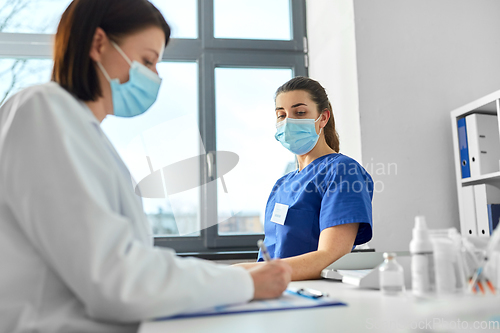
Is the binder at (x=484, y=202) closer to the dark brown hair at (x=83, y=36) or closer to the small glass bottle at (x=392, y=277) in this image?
the small glass bottle at (x=392, y=277)

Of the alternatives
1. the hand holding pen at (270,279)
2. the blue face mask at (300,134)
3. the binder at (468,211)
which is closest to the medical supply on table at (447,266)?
the hand holding pen at (270,279)

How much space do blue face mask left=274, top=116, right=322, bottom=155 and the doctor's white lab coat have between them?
1086 millimetres

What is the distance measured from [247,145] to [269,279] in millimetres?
1922

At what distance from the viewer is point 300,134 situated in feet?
5.54

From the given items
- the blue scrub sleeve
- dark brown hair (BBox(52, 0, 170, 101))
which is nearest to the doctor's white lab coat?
dark brown hair (BBox(52, 0, 170, 101))

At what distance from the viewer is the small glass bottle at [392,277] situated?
0.76 meters

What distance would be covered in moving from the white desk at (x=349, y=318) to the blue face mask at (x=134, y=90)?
21.4 inches

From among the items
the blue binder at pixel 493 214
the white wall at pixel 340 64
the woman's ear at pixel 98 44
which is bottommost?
the blue binder at pixel 493 214

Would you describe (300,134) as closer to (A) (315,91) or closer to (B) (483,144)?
(A) (315,91)

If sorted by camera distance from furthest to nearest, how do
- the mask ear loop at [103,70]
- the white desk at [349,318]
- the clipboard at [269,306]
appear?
the mask ear loop at [103,70] < the clipboard at [269,306] < the white desk at [349,318]

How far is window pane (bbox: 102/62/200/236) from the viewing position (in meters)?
2.46

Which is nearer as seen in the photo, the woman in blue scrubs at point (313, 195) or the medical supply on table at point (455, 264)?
the medical supply on table at point (455, 264)

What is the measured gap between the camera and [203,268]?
663 mm

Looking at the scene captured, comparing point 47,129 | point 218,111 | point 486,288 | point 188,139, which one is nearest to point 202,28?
point 218,111
